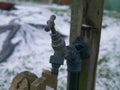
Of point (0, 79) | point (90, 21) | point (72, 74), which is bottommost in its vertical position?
point (0, 79)

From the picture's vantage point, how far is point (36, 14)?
7684 mm

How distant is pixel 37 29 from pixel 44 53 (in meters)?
1.18

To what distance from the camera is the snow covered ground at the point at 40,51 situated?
450cm

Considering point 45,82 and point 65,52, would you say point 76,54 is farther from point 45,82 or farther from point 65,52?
point 45,82

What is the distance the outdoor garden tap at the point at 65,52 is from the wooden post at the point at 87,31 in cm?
5

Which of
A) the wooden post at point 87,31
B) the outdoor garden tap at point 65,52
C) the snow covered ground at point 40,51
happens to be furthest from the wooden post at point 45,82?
the snow covered ground at point 40,51

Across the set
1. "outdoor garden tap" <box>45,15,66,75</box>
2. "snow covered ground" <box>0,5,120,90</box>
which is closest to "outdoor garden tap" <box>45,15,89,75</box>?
"outdoor garden tap" <box>45,15,66,75</box>

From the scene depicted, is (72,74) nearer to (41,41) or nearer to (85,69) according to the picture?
(85,69)

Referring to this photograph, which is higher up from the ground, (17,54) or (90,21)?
(90,21)

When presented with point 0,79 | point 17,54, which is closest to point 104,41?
point 17,54

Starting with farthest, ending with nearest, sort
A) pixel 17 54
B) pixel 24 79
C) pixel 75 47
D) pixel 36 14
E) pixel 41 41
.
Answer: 1. pixel 36 14
2. pixel 41 41
3. pixel 17 54
4. pixel 75 47
5. pixel 24 79

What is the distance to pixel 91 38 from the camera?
2.00m

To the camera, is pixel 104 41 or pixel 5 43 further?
pixel 104 41

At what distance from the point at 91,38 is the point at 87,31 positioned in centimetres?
5
